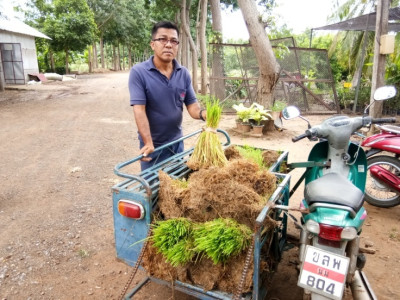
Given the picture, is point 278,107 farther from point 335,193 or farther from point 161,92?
point 335,193

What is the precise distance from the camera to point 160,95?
286 centimetres

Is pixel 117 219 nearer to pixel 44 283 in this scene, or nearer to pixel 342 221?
pixel 44 283

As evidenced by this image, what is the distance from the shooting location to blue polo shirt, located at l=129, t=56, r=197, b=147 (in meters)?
2.76

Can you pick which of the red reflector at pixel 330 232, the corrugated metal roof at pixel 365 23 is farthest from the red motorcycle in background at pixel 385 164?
the corrugated metal roof at pixel 365 23

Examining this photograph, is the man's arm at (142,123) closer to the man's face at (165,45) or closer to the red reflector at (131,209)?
the man's face at (165,45)

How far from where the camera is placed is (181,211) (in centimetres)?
194

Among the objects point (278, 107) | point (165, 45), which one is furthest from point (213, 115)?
point (278, 107)

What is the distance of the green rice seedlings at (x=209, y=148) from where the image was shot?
7.80ft

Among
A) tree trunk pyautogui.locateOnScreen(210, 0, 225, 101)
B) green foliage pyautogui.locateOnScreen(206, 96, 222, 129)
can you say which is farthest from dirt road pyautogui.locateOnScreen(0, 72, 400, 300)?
tree trunk pyautogui.locateOnScreen(210, 0, 225, 101)

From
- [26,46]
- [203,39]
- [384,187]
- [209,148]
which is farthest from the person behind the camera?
[26,46]

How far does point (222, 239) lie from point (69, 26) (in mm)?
28063

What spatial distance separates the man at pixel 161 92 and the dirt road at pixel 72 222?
1.09 m

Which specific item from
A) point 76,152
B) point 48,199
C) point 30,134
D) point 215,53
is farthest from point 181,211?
point 215,53

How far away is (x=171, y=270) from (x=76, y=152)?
4.98 m
